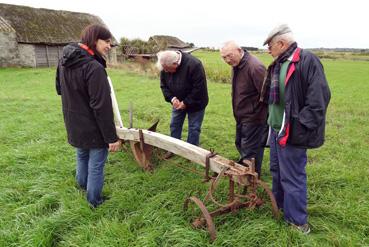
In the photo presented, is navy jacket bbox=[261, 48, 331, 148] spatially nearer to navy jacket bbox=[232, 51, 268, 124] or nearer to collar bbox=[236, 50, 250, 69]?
navy jacket bbox=[232, 51, 268, 124]

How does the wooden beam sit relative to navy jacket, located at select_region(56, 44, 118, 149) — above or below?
below

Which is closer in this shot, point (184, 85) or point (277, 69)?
point (277, 69)

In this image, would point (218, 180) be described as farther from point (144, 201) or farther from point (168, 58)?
point (168, 58)

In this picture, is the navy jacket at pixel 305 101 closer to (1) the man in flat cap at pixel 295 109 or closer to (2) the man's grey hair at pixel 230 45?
(1) the man in flat cap at pixel 295 109

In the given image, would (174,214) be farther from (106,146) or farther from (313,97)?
(313,97)

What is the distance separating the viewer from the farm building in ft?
82.0

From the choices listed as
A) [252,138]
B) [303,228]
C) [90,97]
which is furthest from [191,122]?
[303,228]

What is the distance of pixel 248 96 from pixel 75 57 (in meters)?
2.24

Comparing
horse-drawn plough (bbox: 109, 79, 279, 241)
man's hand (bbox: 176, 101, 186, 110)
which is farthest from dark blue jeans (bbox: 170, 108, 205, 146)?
horse-drawn plough (bbox: 109, 79, 279, 241)

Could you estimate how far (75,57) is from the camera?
10.3 ft

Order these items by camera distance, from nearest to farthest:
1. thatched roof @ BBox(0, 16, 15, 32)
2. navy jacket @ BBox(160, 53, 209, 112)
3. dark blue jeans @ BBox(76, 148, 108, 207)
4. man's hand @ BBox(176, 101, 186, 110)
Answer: dark blue jeans @ BBox(76, 148, 108, 207) → navy jacket @ BBox(160, 53, 209, 112) → man's hand @ BBox(176, 101, 186, 110) → thatched roof @ BBox(0, 16, 15, 32)

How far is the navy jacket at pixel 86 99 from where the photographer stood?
3145 mm

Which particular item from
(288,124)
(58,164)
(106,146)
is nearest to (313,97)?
(288,124)

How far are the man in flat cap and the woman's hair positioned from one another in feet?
5.76
